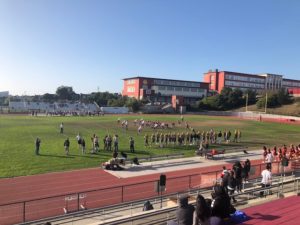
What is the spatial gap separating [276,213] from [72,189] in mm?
10914

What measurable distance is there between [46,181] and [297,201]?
13.2 m

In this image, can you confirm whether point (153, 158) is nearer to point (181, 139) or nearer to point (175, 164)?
point (175, 164)

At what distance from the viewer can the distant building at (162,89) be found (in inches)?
4631

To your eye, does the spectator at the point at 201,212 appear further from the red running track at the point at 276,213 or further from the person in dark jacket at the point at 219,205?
the red running track at the point at 276,213

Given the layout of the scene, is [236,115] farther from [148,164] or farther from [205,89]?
[148,164]

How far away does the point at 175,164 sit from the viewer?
2366cm

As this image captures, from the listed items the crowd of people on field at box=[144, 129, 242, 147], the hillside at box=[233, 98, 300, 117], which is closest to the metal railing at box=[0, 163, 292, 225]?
the crowd of people on field at box=[144, 129, 242, 147]

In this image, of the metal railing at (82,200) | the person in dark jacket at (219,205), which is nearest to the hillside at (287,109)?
the metal railing at (82,200)

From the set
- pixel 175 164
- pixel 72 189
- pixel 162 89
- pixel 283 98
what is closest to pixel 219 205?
pixel 72 189

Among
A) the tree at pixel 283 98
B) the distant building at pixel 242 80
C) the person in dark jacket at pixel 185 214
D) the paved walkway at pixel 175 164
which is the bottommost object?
the paved walkway at pixel 175 164

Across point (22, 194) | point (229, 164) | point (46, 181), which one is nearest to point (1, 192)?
point (22, 194)

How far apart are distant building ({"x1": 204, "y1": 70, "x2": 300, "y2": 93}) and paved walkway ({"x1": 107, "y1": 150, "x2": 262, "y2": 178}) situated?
10465 centimetres

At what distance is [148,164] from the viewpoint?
76.2 feet

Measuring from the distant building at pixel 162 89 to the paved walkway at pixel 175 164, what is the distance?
8524cm
